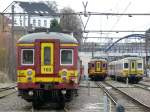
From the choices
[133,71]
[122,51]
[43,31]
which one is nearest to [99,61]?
[133,71]

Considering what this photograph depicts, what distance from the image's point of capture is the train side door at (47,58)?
65.0 feet

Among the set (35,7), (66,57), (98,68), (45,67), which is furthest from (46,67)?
(35,7)

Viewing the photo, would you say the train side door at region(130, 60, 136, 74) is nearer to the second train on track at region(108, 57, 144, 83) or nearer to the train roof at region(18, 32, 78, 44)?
the second train on track at region(108, 57, 144, 83)

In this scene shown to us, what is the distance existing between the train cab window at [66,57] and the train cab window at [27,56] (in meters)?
1.19

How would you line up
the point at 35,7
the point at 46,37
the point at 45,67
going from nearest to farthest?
the point at 45,67
the point at 46,37
the point at 35,7

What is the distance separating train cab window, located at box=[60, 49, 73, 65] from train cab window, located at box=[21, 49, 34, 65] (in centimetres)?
119

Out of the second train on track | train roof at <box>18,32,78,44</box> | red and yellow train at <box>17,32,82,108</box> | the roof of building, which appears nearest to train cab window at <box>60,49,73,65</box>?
red and yellow train at <box>17,32,82,108</box>

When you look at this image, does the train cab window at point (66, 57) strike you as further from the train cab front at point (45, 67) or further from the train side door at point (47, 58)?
the train side door at point (47, 58)

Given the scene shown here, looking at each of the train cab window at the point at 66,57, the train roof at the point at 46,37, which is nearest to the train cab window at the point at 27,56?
the train roof at the point at 46,37

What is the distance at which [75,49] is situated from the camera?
66.4ft

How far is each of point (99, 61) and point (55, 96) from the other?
42.0 metres

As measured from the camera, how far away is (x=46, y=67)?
19.8 metres

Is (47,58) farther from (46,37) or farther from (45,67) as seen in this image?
(46,37)

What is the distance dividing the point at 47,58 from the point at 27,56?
84 cm
